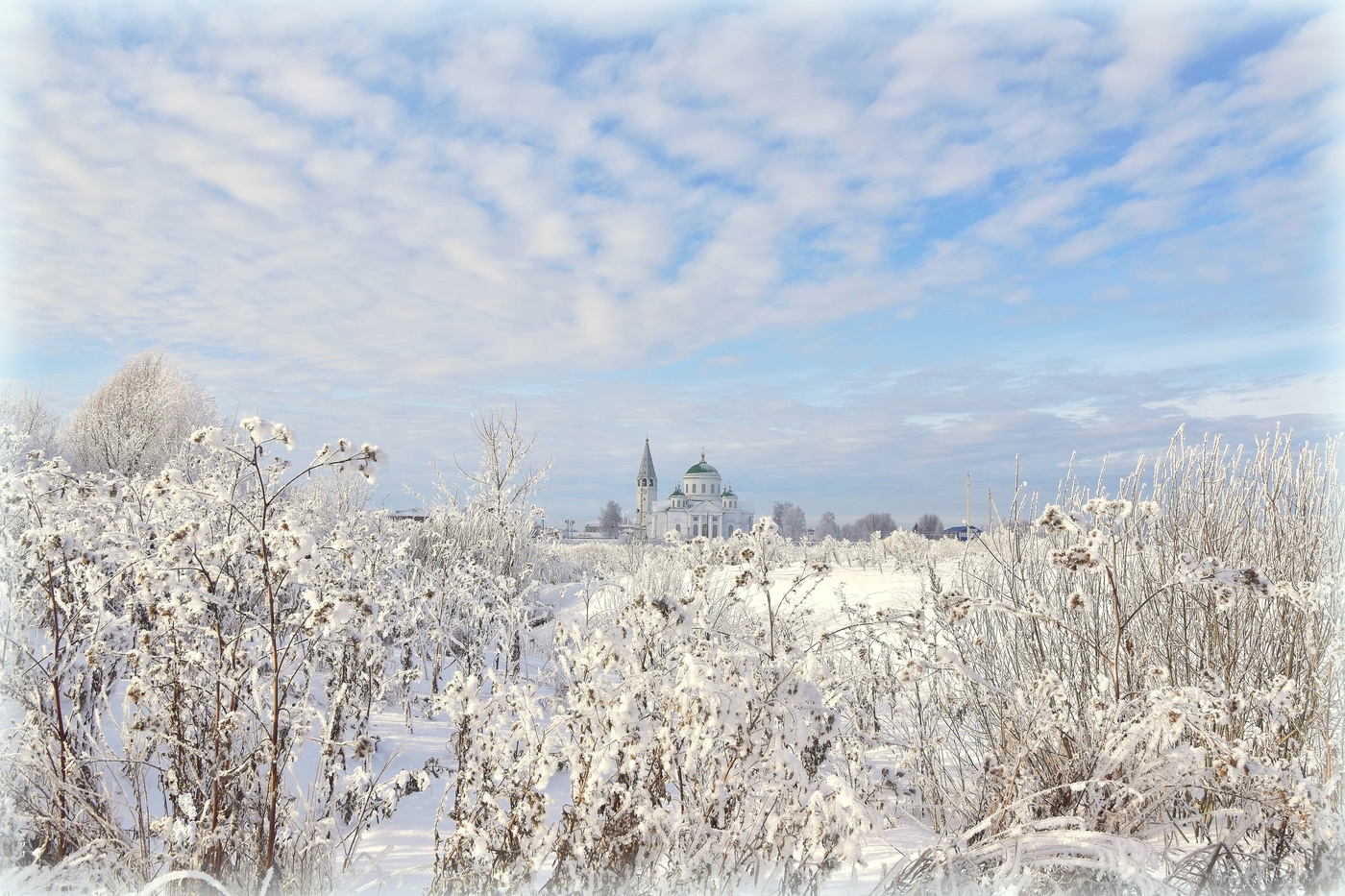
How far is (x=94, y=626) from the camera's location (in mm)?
3715

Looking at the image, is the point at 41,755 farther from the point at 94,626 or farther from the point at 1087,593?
the point at 1087,593

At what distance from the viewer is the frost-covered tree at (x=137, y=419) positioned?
23.3 metres

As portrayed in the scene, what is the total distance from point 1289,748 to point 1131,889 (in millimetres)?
2197

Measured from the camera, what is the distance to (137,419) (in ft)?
78.9

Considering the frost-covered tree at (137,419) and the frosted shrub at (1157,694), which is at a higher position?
the frost-covered tree at (137,419)

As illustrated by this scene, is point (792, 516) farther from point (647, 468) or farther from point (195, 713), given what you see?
point (195, 713)

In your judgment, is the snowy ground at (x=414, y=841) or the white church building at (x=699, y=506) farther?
the white church building at (x=699, y=506)

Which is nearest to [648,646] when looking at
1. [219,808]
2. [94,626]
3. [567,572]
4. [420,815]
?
[219,808]

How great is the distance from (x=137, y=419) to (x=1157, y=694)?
27.4m

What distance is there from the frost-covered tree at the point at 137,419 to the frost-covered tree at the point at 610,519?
4506 cm

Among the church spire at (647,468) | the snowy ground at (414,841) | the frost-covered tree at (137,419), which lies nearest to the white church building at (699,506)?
the church spire at (647,468)

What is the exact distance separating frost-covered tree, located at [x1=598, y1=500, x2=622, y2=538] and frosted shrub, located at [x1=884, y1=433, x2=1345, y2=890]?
65.1 metres

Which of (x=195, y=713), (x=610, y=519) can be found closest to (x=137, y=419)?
(x=195, y=713)

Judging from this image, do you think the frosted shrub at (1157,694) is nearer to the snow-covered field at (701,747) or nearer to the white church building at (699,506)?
the snow-covered field at (701,747)
